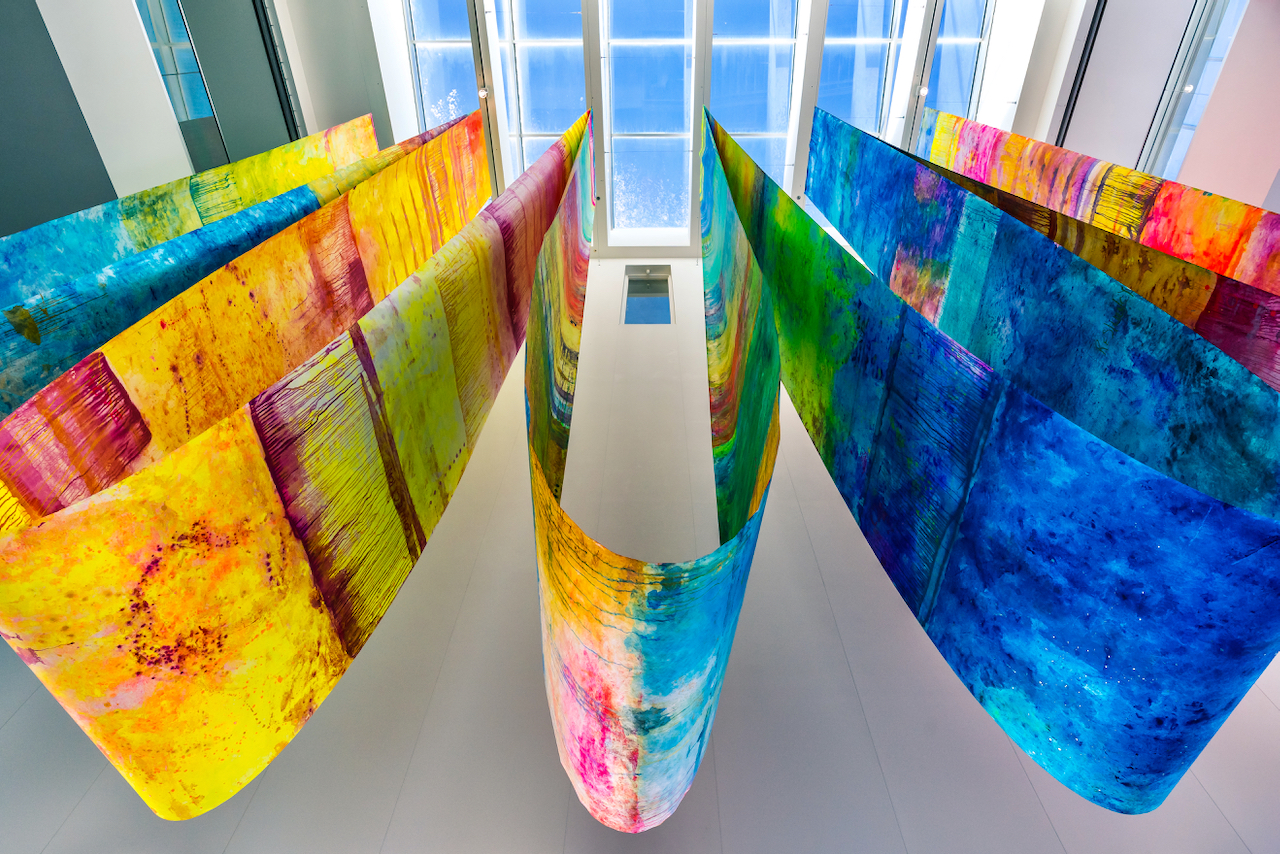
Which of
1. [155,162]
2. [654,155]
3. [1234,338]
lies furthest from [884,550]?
[654,155]

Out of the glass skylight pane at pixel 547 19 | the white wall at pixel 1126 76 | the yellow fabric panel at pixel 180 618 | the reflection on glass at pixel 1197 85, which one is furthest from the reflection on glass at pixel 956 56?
the yellow fabric panel at pixel 180 618

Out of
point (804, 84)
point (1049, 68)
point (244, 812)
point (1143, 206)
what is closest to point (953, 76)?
point (1049, 68)

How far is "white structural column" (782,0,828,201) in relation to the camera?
3.45 metres

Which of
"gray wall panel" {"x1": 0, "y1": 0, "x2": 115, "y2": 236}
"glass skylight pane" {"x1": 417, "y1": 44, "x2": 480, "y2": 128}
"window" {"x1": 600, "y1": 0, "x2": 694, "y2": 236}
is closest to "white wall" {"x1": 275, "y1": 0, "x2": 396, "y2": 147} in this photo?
"glass skylight pane" {"x1": 417, "y1": 44, "x2": 480, "y2": 128}

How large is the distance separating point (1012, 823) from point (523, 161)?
14.4 ft

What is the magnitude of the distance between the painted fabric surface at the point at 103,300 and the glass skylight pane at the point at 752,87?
333 centimetres

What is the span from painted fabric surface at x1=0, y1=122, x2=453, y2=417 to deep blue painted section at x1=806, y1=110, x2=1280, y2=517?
1.71 m

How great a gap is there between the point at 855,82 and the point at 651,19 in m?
1.43

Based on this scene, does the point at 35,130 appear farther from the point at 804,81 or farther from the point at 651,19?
the point at 804,81

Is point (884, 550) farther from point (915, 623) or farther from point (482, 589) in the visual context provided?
point (482, 589)

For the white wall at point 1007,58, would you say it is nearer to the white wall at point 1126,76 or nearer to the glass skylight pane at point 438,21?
the white wall at point 1126,76

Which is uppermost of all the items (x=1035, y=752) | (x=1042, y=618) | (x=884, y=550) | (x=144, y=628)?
(x=144, y=628)

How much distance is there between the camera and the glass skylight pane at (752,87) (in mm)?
3889

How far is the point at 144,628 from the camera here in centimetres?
74
